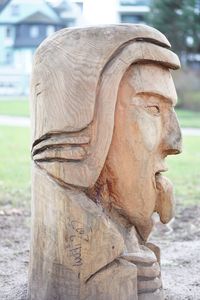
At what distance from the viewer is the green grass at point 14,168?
588cm

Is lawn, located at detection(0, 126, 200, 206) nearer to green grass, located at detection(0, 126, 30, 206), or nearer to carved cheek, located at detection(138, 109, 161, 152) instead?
green grass, located at detection(0, 126, 30, 206)

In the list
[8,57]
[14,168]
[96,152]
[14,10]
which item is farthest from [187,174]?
[8,57]

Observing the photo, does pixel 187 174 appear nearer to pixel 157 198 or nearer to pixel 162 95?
pixel 157 198

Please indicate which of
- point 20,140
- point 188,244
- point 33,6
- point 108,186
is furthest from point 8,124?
point 33,6

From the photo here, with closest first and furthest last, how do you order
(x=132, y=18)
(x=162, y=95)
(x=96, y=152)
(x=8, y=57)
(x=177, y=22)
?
(x=96, y=152) → (x=162, y=95) → (x=177, y=22) → (x=8, y=57) → (x=132, y=18)

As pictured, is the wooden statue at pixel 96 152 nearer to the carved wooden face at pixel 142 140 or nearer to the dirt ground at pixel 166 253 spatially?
the carved wooden face at pixel 142 140

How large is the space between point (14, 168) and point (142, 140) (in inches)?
210

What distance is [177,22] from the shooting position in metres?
24.1

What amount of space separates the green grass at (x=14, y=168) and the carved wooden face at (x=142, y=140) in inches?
127

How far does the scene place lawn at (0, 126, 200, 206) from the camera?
5909 mm

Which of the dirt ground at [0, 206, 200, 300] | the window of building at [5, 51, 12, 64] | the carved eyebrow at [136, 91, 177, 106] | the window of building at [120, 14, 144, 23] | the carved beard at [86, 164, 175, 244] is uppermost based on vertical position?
the window of building at [120, 14, 144, 23]

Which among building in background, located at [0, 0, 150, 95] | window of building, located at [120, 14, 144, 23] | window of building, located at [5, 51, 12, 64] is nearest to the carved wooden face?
building in background, located at [0, 0, 150, 95]

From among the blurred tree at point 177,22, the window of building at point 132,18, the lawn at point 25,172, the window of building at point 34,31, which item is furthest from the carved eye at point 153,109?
the window of building at point 132,18

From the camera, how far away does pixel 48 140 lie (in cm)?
235
